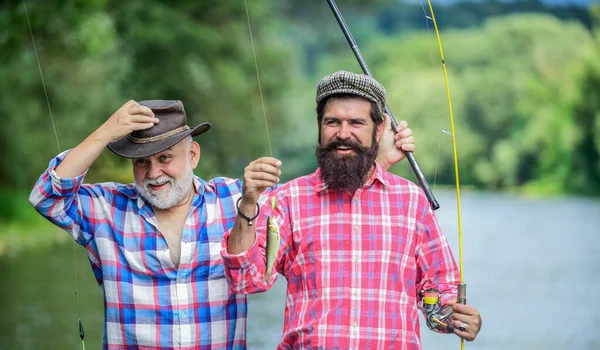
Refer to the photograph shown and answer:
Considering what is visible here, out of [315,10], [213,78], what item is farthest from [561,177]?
[213,78]

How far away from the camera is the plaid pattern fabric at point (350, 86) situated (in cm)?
354

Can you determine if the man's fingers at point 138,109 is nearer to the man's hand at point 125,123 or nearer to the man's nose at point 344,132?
the man's hand at point 125,123

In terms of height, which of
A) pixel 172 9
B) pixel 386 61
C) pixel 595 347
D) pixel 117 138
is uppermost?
pixel 386 61

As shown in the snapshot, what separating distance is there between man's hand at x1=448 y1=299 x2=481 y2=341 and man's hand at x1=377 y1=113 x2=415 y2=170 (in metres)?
0.64

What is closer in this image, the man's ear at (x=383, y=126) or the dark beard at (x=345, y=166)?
the dark beard at (x=345, y=166)

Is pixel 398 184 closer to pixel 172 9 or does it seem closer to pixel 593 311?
pixel 593 311

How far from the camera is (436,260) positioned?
12.1 feet

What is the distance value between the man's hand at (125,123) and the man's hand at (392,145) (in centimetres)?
94

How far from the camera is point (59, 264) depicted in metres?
17.0

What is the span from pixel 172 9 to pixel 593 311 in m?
11.8

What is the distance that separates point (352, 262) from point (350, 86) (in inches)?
25.8

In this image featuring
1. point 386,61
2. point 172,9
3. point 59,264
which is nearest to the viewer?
point 59,264

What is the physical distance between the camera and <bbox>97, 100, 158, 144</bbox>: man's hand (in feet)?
12.1

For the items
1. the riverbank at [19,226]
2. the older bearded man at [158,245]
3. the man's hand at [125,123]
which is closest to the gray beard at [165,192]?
the older bearded man at [158,245]
